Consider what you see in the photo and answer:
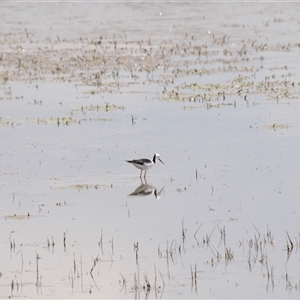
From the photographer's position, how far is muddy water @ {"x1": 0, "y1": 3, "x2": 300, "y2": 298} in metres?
11.7

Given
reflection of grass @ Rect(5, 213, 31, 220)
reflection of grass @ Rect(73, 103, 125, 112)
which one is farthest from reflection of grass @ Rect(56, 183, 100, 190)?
reflection of grass @ Rect(73, 103, 125, 112)

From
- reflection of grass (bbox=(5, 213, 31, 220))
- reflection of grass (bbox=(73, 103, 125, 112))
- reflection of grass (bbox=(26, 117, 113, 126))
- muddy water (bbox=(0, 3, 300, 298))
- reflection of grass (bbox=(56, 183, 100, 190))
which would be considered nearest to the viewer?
muddy water (bbox=(0, 3, 300, 298))

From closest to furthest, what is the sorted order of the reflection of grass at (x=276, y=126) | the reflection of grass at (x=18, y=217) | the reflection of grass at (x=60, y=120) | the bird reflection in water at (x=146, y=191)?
the reflection of grass at (x=18, y=217), the bird reflection in water at (x=146, y=191), the reflection of grass at (x=276, y=126), the reflection of grass at (x=60, y=120)

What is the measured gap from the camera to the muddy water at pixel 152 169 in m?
11.7

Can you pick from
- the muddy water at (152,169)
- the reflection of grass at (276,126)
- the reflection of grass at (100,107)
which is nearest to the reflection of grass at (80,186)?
the muddy water at (152,169)

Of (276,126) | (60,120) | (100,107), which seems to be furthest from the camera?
(100,107)

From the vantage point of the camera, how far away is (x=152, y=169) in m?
18.0

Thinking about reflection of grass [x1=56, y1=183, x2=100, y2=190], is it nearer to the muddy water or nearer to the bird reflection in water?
the muddy water

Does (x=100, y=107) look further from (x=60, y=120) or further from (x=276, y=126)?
(x=276, y=126)

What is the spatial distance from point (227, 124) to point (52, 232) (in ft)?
30.4

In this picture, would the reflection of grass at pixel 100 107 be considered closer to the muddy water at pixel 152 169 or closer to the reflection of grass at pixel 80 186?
the muddy water at pixel 152 169

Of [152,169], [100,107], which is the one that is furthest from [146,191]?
[100,107]

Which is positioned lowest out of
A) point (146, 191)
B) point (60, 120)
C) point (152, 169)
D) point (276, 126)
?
point (146, 191)

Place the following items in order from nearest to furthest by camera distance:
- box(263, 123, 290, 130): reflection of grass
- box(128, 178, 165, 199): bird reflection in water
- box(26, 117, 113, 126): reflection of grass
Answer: box(128, 178, 165, 199): bird reflection in water → box(263, 123, 290, 130): reflection of grass → box(26, 117, 113, 126): reflection of grass
